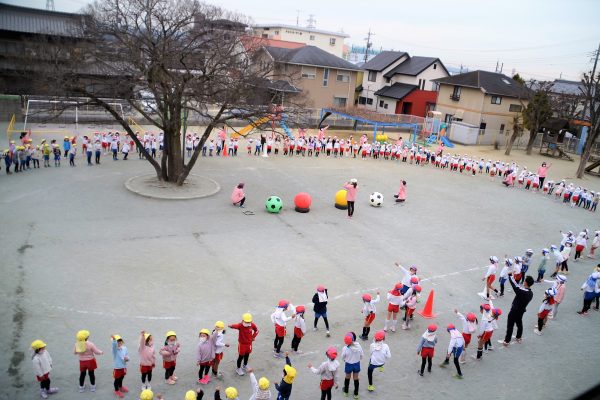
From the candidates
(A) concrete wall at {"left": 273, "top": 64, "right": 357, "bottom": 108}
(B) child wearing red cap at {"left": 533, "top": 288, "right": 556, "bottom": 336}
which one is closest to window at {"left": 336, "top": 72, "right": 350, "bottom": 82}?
(A) concrete wall at {"left": 273, "top": 64, "right": 357, "bottom": 108}

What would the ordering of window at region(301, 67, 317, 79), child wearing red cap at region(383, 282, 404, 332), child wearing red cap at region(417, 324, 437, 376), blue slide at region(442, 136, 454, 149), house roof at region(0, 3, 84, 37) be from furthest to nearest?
window at region(301, 67, 317, 79) < blue slide at region(442, 136, 454, 149) < house roof at region(0, 3, 84, 37) < child wearing red cap at region(383, 282, 404, 332) < child wearing red cap at region(417, 324, 437, 376)

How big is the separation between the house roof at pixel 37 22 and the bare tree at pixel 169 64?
36.7 ft

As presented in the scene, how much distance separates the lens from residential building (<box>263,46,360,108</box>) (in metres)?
44.0

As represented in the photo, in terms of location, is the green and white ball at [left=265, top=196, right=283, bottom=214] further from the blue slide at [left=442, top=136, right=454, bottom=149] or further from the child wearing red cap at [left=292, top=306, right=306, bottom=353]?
the blue slide at [left=442, top=136, right=454, bottom=149]

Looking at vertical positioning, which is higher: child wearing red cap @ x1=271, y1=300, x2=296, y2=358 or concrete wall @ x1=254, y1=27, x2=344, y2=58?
concrete wall @ x1=254, y1=27, x2=344, y2=58

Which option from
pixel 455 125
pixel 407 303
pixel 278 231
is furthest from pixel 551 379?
pixel 455 125

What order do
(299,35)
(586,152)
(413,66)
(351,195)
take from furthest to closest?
(299,35)
(413,66)
(586,152)
(351,195)

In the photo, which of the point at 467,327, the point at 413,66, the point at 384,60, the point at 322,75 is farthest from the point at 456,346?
the point at 384,60

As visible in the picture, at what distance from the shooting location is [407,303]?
35.8ft

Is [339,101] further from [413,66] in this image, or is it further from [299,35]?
[299,35]

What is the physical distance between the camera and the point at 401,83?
5153 cm

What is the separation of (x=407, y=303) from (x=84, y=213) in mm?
11679

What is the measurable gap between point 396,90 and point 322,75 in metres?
9.77

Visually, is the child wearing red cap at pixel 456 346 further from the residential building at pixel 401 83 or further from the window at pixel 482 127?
the residential building at pixel 401 83
